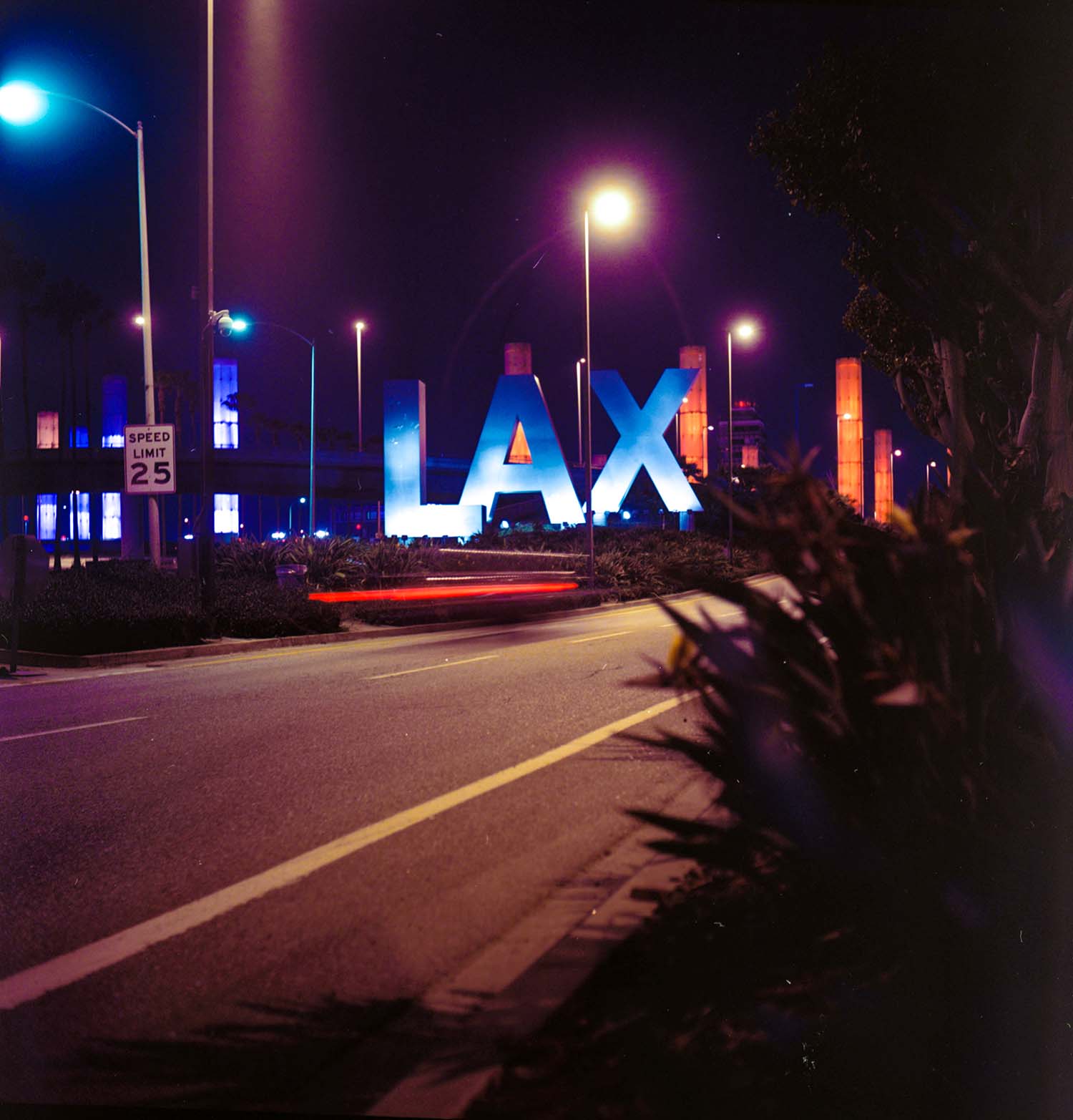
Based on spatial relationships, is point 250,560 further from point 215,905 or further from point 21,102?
point 215,905

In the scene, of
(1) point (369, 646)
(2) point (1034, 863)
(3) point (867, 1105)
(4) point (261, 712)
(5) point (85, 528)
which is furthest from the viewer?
(5) point (85, 528)

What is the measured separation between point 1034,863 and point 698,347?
8575cm

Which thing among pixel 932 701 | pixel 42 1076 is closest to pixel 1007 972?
pixel 932 701

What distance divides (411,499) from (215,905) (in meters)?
42.7

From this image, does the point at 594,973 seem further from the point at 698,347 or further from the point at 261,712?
the point at 698,347

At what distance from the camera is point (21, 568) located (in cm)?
1459

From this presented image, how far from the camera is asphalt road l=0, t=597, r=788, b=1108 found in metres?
3.73

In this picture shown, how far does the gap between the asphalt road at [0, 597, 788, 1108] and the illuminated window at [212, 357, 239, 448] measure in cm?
12090

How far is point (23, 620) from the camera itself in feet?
61.6

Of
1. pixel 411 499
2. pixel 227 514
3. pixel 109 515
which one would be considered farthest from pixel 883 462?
pixel 109 515

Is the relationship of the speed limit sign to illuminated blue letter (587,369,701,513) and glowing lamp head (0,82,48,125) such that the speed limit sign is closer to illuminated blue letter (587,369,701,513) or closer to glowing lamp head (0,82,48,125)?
glowing lamp head (0,82,48,125)

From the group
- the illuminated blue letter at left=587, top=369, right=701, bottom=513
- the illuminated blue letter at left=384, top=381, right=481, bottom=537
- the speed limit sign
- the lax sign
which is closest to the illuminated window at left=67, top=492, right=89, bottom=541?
the illuminated blue letter at left=384, top=381, right=481, bottom=537

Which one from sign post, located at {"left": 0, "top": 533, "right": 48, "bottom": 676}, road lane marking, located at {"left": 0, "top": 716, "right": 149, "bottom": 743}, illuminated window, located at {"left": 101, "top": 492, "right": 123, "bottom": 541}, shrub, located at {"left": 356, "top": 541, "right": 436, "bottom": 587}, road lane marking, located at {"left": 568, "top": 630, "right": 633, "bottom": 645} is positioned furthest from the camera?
illuminated window, located at {"left": 101, "top": 492, "right": 123, "bottom": 541}

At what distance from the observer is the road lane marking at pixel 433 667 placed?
14.3 metres
